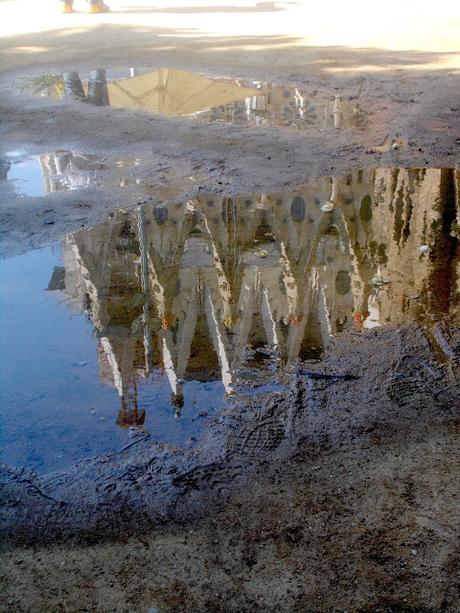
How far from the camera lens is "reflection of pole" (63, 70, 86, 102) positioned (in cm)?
948

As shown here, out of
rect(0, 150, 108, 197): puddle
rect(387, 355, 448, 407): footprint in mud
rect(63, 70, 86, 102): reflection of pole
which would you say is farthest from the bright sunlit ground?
rect(387, 355, 448, 407): footprint in mud

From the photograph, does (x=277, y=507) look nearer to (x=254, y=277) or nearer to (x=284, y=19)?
(x=254, y=277)

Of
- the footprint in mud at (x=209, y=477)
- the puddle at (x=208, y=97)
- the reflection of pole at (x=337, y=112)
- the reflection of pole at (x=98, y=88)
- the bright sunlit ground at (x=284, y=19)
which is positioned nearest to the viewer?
the footprint in mud at (x=209, y=477)

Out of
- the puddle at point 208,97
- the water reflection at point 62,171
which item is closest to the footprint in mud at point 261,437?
the water reflection at point 62,171

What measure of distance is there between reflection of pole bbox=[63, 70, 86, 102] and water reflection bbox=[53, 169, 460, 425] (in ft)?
16.4

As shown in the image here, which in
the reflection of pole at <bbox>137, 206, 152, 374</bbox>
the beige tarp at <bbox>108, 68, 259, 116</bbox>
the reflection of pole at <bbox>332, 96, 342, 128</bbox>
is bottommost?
the reflection of pole at <bbox>137, 206, 152, 374</bbox>

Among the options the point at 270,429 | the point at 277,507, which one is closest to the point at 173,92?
the point at 270,429

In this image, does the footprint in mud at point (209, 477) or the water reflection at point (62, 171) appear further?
the water reflection at point (62, 171)

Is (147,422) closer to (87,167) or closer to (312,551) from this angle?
(312,551)

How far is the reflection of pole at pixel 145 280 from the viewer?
12.0ft

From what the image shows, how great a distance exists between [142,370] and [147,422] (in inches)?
17.6

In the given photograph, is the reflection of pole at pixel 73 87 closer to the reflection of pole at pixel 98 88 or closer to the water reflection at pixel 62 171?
the reflection of pole at pixel 98 88

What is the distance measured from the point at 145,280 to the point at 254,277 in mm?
741

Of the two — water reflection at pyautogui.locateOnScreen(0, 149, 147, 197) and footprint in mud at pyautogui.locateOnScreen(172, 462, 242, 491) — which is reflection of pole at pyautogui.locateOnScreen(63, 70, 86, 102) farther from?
footprint in mud at pyautogui.locateOnScreen(172, 462, 242, 491)
